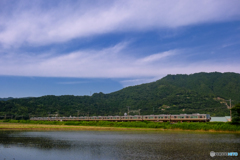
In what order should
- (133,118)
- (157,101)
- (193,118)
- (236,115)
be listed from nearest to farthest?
(236,115), (193,118), (133,118), (157,101)

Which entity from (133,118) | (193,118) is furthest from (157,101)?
(193,118)

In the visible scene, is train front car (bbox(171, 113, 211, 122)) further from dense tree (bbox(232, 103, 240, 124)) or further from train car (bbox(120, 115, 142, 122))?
dense tree (bbox(232, 103, 240, 124))

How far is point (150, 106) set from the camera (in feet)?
485

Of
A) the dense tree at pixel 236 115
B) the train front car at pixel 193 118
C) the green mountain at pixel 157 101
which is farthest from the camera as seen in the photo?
the green mountain at pixel 157 101

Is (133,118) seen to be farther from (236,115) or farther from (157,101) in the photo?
(157,101)

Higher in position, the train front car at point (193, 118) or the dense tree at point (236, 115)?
the dense tree at point (236, 115)

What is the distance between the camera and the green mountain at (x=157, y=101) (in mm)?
134875

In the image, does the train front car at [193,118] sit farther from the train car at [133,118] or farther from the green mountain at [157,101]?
the green mountain at [157,101]

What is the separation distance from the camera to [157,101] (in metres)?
156

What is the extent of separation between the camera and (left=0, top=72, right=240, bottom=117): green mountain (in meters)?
135

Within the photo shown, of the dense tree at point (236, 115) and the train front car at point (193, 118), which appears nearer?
the dense tree at point (236, 115)

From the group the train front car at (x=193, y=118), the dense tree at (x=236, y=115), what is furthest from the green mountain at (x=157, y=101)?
the dense tree at (x=236, y=115)

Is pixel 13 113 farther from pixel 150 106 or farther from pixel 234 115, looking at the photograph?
pixel 234 115

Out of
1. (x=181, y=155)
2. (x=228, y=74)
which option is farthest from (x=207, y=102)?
(x=181, y=155)
